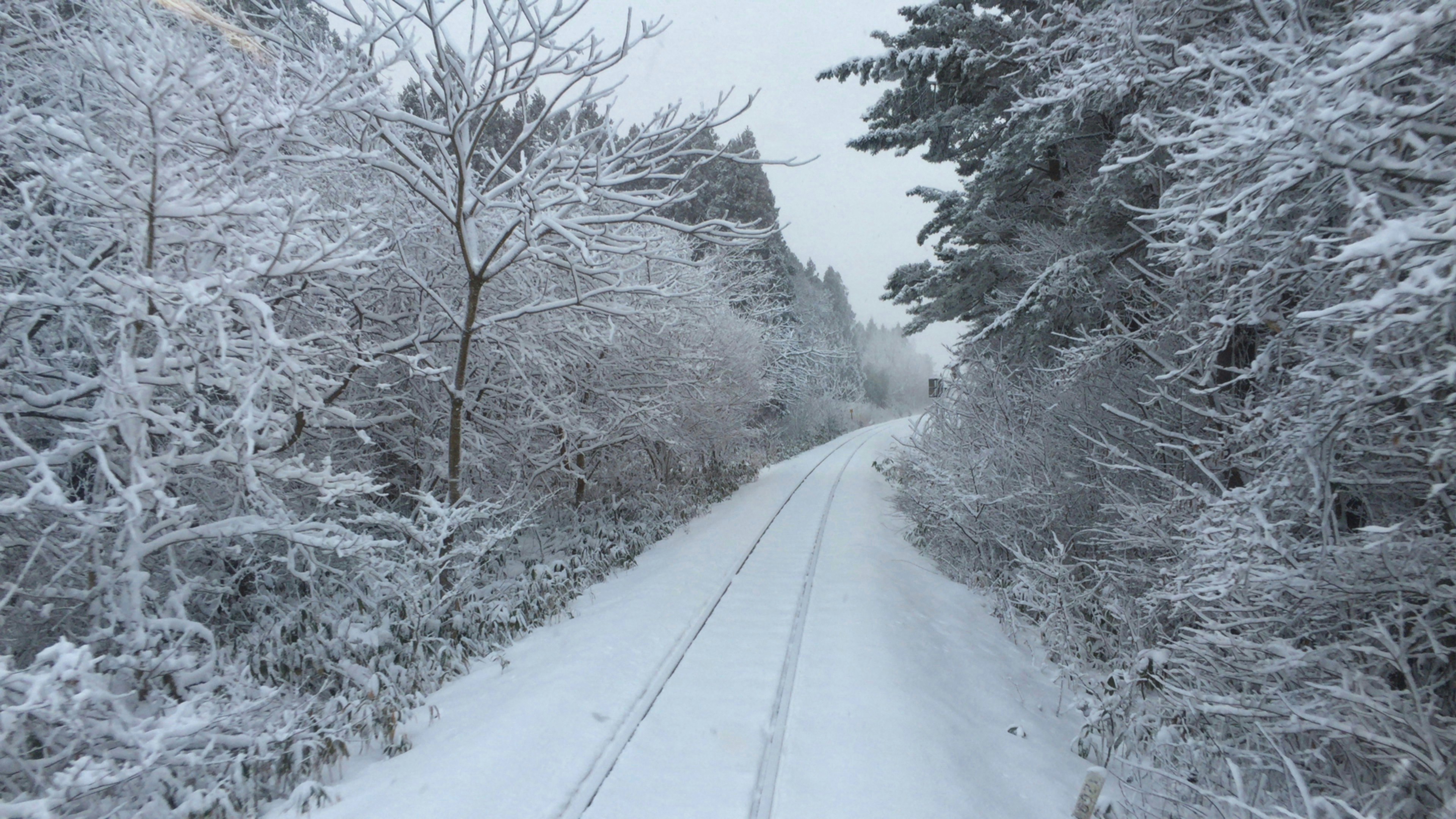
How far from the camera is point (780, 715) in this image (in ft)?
17.7

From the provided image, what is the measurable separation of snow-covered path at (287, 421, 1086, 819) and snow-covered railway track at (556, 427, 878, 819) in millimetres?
19

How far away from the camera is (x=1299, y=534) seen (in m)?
4.10

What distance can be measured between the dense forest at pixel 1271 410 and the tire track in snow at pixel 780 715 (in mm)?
2420

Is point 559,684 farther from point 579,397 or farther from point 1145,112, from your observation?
point 1145,112

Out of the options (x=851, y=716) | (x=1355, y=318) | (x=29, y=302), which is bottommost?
(x=851, y=716)

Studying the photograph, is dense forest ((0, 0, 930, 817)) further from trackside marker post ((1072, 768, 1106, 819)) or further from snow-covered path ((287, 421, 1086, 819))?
trackside marker post ((1072, 768, 1106, 819))

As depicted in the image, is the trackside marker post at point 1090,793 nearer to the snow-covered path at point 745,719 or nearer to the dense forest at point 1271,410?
the dense forest at point 1271,410

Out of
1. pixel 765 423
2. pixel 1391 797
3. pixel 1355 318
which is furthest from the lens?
pixel 765 423

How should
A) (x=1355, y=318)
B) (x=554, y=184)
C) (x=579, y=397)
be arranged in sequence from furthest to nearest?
1. (x=579, y=397)
2. (x=554, y=184)
3. (x=1355, y=318)

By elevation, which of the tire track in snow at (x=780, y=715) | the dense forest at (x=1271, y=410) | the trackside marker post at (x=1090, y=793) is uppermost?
the dense forest at (x=1271, y=410)

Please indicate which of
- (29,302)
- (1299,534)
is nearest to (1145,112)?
(1299,534)

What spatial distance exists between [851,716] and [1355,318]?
14.5 feet

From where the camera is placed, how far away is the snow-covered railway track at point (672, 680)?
4.25 metres

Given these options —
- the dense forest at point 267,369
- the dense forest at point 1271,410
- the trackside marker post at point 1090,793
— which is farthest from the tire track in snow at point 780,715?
the dense forest at point 267,369
